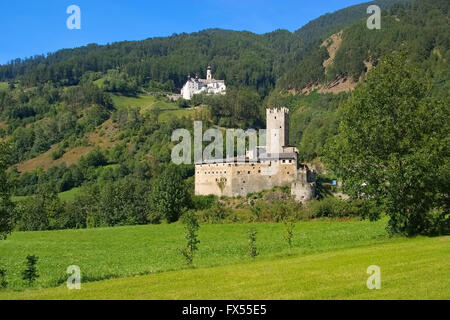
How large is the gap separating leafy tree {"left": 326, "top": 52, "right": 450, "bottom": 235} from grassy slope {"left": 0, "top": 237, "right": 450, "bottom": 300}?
5182 millimetres

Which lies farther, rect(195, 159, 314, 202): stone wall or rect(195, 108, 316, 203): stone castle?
rect(195, 159, 314, 202): stone wall

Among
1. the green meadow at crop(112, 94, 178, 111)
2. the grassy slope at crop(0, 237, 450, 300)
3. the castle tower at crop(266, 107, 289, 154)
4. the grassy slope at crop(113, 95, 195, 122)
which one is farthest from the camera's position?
the green meadow at crop(112, 94, 178, 111)

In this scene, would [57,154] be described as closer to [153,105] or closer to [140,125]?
[140,125]

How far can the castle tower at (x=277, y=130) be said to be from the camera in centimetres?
8588

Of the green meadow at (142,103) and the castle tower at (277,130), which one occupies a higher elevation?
the green meadow at (142,103)

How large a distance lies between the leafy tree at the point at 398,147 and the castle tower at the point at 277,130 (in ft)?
187

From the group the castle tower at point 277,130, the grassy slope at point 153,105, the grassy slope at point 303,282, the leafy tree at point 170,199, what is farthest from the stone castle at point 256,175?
the grassy slope at point 153,105

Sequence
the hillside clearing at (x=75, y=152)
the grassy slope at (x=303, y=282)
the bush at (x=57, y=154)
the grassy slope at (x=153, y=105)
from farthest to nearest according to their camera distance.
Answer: the grassy slope at (x=153, y=105) < the bush at (x=57, y=154) < the hillside clearing at (x=75, y=152) < the grassy slope at (x=303, y=282)

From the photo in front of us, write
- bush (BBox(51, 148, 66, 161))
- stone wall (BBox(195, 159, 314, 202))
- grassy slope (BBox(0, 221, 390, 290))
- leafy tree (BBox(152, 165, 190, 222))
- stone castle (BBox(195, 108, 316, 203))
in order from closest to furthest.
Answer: grassy slope (BBox(0, 221, 390, 290)), stone castle (BBox(195, 108, 316, 203)), leafy tree (BBox(152, 165, 190, 222)), stone wall (BBox(195, 159, 314, 202)), bush (BBox(51, 148, 66, 161))

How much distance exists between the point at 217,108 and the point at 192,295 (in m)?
127

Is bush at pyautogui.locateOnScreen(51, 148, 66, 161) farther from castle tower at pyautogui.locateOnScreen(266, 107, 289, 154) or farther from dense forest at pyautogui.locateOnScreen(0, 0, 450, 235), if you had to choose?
castle tower at pyautogui.locateOnScreen(266, 107, 289, 154)

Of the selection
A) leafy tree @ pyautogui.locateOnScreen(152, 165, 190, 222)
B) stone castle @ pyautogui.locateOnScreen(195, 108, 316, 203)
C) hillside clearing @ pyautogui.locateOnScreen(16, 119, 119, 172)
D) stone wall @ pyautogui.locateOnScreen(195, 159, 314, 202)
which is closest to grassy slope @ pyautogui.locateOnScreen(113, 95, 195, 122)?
hillside clearing @ pyautogui.locateOnScreen(16, 119, 119, 172)

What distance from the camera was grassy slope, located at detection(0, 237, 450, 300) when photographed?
1392cm

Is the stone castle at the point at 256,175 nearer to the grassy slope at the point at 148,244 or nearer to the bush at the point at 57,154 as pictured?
the grassy slope at the point at 148,244
